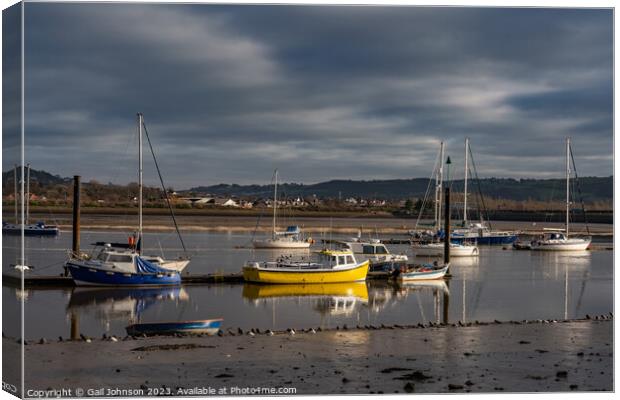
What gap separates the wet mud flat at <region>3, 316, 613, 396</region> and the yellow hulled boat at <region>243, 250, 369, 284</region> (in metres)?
11.5

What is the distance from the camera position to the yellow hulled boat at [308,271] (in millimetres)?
27938

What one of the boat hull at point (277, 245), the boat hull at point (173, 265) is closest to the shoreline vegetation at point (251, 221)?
the boat hull at point (277, 245)

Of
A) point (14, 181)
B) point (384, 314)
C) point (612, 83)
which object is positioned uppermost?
point (612, 83)

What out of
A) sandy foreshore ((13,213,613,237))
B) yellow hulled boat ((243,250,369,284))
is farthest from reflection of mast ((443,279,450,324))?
sandy foreshore ((13,213,613,237))

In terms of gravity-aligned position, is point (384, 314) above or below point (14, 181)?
below

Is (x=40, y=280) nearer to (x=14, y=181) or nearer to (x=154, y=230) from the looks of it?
(x=14, y=181)

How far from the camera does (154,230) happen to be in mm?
66625

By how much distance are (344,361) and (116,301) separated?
1255cm

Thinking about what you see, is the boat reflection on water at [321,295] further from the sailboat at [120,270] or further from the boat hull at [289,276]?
the sailboat at [120,270]

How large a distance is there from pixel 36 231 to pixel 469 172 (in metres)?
28.9

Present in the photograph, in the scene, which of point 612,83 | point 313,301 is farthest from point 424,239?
point 612,83

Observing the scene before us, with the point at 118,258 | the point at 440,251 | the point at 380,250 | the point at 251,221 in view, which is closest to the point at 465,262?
the point at 440,251

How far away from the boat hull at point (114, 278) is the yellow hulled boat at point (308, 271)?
261 cm

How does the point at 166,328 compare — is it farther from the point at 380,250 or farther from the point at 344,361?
the point at 380,250
